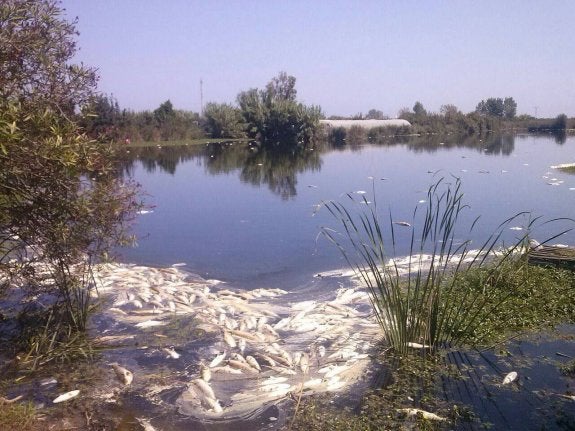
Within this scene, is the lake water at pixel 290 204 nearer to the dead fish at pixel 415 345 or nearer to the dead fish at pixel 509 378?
the dead fish at pixel 415 345

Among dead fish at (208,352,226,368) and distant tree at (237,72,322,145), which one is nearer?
dead fish at (208,352,226,368)

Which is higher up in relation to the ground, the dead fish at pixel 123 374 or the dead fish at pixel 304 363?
the dead fish at pixel 123 374

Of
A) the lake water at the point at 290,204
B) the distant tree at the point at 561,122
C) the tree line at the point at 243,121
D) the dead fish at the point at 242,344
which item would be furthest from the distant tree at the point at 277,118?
the dead fish at the point at 242,344

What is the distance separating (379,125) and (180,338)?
53.6m

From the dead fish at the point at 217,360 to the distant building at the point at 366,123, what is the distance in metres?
45.8

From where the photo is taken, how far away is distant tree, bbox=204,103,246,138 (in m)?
49.9

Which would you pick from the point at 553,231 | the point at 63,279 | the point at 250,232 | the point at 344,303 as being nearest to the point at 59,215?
the point at 63,279

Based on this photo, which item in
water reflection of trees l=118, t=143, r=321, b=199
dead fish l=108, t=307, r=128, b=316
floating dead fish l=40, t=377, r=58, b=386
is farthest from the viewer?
water reflection of trees l=118, t=143, r=321, b=199

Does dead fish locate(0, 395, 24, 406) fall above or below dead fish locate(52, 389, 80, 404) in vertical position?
above

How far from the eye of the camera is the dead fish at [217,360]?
4.90m

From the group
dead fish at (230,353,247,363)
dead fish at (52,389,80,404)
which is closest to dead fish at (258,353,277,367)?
dead fish at (230,353,247,363)

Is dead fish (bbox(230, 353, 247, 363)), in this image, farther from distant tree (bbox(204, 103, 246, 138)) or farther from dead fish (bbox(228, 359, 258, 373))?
distant tree (bbox(204, 103, 246, 138))

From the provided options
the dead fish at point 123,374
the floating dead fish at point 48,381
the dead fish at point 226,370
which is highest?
the floating dead fish at point 48,381

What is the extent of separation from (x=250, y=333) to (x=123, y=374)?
4.42 ft
